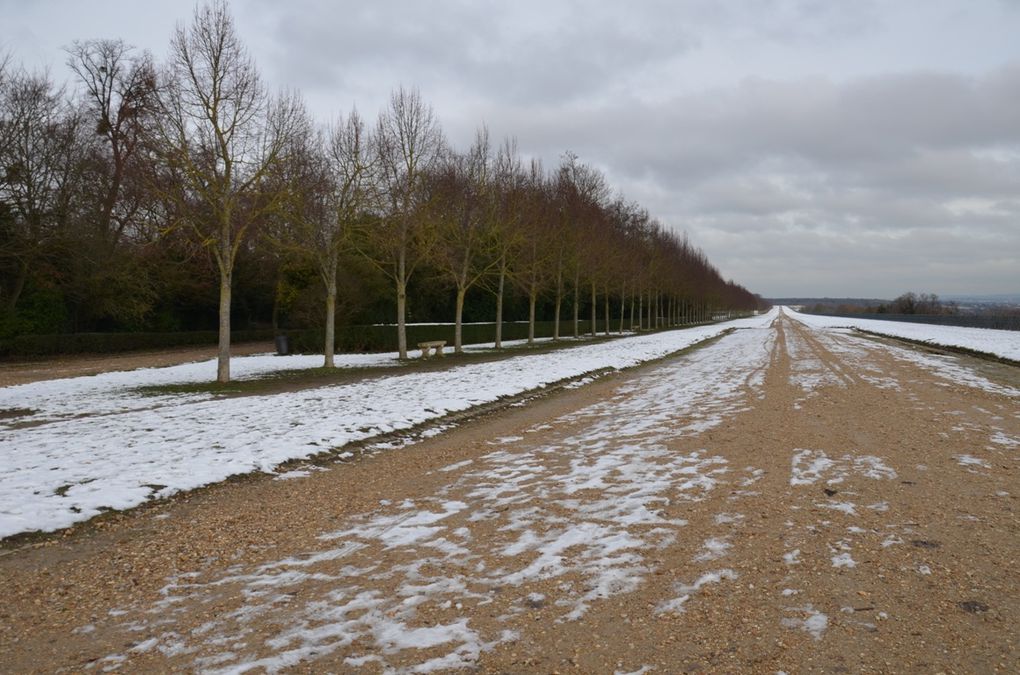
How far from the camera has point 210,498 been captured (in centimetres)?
672

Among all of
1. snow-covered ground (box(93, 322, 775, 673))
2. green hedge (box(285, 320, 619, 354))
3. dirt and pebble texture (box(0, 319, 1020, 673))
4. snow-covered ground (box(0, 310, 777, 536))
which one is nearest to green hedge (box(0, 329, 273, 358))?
green hedge (box(285, 320, 619, 354))

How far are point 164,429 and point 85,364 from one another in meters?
18.4

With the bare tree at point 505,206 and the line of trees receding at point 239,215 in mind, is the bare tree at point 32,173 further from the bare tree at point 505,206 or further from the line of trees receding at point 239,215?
the bare tree at point 505,206

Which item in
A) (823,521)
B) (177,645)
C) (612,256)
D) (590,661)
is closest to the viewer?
(590,661)

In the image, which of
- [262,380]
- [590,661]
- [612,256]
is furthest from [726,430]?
[612,256]

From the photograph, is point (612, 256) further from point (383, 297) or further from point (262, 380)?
point (262, 380)

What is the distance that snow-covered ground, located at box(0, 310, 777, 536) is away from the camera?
654cm

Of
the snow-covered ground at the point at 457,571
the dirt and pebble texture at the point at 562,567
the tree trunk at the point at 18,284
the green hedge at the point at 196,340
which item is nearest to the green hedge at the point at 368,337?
the green hedge at the point at 196,340

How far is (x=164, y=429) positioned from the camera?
9672mm

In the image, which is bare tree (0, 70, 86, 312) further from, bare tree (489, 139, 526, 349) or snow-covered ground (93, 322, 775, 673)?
snow-covered ground (93, 322, 775, 673)

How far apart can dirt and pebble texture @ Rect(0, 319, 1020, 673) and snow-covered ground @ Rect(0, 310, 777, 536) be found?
0.64m

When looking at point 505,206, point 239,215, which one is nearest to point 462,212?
point 505,206

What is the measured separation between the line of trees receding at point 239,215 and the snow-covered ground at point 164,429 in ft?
11.8

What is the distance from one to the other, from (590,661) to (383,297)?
32992 millimetres
